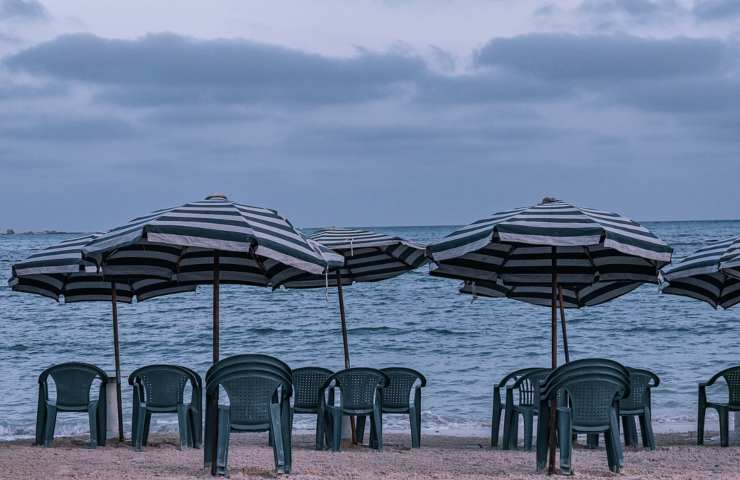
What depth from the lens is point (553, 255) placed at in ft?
26.4

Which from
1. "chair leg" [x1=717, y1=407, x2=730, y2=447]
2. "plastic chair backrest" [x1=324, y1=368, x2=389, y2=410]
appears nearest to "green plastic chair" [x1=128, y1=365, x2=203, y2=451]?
"plastic chair backrest" [x1=324, y1=368, x2=389, y2=410]

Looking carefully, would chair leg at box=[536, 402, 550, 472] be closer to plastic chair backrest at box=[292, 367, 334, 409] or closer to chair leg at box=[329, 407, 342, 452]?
chair leg at box=[329, 407, 342, 452]

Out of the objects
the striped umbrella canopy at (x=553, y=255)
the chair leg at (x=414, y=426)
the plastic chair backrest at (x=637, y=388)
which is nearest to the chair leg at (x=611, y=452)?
the striped umbrella canopy at (x=553, y=255)

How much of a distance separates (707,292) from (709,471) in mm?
3124

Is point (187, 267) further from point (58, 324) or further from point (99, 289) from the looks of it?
point (58, 324)

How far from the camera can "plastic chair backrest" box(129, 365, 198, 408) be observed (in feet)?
28.9

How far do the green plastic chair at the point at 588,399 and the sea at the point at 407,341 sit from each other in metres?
5.37

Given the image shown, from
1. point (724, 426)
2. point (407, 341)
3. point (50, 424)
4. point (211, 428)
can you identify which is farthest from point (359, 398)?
point (407, 341)

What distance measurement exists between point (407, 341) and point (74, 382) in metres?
16.7

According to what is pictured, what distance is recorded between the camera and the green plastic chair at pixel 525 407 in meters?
8.87

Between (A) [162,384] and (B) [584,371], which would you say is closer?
(B) [584,371]

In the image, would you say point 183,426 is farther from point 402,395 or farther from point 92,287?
point 92,287

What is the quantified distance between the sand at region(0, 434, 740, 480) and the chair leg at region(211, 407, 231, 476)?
0.11m

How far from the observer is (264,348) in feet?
84.1
